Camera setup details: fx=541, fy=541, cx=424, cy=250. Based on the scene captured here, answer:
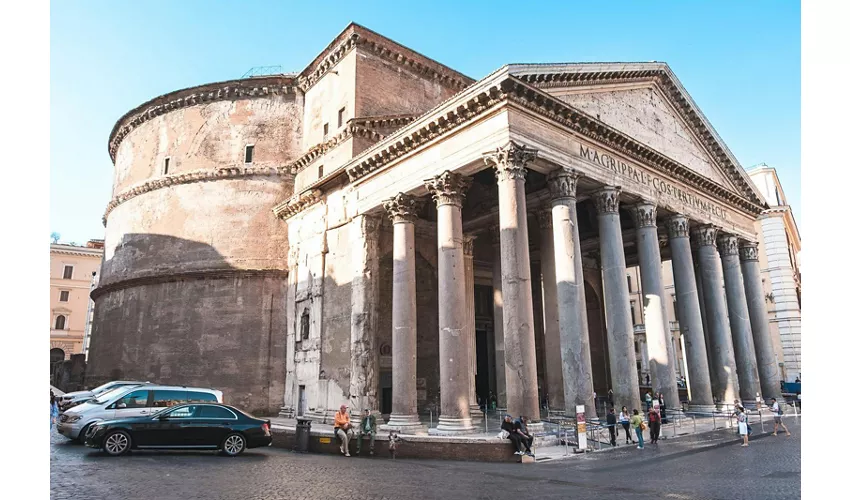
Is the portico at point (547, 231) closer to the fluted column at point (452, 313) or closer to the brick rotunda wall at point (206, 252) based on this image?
the fluted column at point (452, 313)

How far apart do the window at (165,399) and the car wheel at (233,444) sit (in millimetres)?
1511

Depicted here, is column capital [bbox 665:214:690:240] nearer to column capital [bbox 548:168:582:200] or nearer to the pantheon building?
the pantheon building

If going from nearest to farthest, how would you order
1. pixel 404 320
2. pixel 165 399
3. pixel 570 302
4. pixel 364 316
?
pixel 165 399
pixel 570 302
pixel 404 320
pixel 364 316

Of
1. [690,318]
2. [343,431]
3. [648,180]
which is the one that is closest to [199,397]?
[343,431]

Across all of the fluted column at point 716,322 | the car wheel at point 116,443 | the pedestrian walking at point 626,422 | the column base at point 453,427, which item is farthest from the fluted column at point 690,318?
the car wheel at point 116,443

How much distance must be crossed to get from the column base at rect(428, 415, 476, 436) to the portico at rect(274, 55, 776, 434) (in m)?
0.04

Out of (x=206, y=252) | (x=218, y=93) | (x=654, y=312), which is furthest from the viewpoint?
(x=218, y=93)

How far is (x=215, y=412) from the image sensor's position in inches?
399

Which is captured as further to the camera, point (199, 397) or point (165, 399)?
point (199, 397)

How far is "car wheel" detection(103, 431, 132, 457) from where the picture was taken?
9305 millimetres

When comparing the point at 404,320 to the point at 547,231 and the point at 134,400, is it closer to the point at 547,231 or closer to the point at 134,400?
the point at 547,231

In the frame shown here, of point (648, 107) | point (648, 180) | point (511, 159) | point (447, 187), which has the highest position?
point (648, 107)

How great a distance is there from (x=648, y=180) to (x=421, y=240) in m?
7.20

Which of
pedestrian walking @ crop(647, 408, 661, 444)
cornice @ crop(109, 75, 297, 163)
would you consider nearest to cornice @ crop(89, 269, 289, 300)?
cornice @ crop(109, 75, 297, 163)
